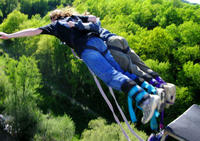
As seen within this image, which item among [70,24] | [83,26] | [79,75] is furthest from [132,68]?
[79,75]

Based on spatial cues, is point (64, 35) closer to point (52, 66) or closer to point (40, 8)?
point (52, 66)

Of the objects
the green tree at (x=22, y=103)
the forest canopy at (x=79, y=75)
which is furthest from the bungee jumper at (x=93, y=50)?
the green tree at (x=22, y=103)

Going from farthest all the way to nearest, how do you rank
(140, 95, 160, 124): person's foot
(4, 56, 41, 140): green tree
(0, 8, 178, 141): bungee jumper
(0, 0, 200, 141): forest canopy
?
1. (4, 56, 41, 140): green tree
2. (0, 0, 200, 141): forest canopy
3. (0, 8, 178, 141): bungee jumper
4. (140, 95, 160, 124): person's foot

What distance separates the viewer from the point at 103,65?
448 centimetres

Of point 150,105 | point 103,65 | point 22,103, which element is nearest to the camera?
point 150,105

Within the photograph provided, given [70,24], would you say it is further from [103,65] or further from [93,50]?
[103,65]

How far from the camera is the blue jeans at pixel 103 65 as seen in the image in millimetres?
4262

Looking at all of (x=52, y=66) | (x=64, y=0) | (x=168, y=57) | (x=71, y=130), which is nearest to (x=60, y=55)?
(x=52, y=66)

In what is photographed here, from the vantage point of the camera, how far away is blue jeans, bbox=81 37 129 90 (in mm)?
4262

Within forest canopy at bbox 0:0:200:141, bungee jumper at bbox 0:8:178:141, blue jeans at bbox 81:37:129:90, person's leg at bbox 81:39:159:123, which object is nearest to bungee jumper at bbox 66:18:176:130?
bungee jumper at bbox 0:8:178:141

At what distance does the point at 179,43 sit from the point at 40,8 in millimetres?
46043

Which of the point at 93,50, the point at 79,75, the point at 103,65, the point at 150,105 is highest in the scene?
the point at 93,50

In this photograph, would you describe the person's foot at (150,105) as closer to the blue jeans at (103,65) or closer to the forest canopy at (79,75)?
the blue jeans at (103,65)

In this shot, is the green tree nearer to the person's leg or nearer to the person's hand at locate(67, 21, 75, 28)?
the person's hand at locate(67, 21, 75, 28)
